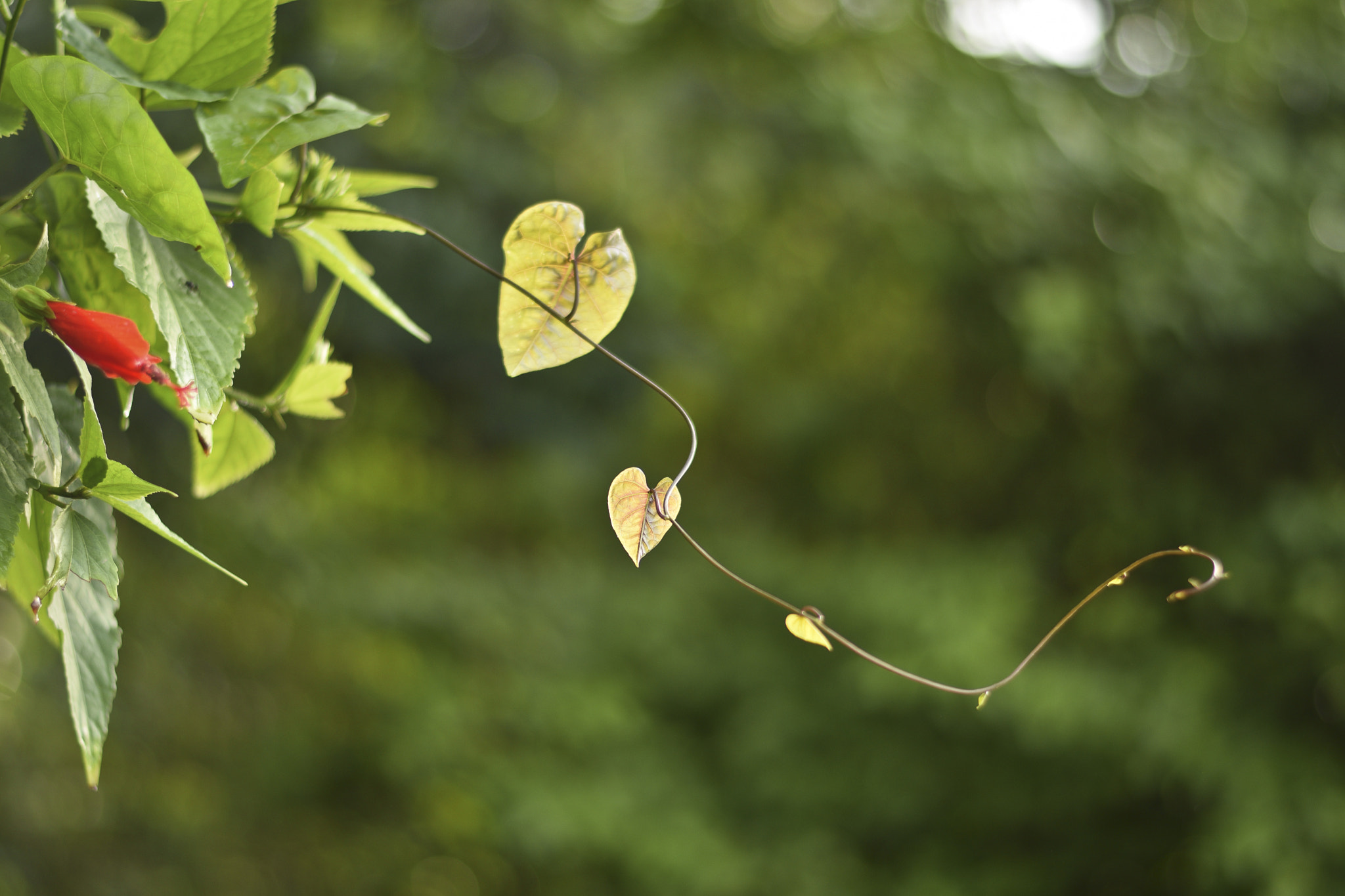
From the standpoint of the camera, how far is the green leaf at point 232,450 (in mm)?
279

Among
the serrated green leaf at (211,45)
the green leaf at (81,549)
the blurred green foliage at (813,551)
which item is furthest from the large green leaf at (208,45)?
the blurred green foliage at (813,551)

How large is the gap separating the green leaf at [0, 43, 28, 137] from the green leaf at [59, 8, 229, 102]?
1cm

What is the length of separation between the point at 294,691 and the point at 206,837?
356 mm

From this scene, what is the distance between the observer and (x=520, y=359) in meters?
0.24

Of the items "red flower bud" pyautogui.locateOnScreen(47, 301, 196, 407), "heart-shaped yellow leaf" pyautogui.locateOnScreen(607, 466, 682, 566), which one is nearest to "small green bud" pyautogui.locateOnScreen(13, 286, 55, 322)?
"red flower bud" pyautogui.locateOnScreen(47, 301, 196, 407)

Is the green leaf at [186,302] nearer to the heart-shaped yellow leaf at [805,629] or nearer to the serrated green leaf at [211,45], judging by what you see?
the serrated green leaf at [211,45]

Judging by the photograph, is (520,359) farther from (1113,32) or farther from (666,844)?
(1113,32)

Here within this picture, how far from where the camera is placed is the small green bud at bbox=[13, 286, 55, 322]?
19 centimetres

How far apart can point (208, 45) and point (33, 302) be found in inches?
3.1

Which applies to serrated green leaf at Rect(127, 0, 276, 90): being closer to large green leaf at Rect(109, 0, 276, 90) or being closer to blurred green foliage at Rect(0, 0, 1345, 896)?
large green leaf at Rect(109, 0, 276, 90)

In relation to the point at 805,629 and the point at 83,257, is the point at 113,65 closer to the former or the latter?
the point at 83,257

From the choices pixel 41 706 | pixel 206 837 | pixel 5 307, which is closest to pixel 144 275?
pixel 5 307

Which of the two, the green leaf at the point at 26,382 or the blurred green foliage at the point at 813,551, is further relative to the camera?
the blurred green foliage at the point at 813,551

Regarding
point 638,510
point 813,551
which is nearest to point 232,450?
point 638,510
